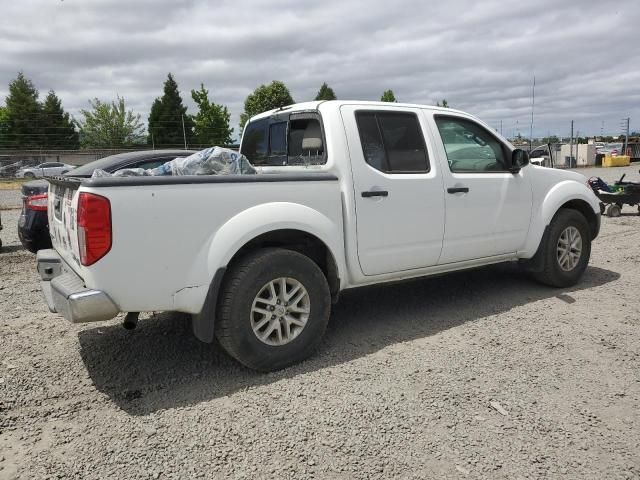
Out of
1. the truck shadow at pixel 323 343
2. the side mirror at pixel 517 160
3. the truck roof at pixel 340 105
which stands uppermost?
the truck roof at pixel 340 105

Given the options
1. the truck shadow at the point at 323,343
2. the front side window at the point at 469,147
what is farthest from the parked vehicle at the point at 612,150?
the front side window at the point at 469,147

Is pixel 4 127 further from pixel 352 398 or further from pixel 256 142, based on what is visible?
pixel 352 398

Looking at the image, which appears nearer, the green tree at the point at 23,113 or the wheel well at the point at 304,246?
the wheel well at the point at 304,246

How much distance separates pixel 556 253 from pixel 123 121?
58.6 meters

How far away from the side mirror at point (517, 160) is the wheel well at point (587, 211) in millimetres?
970

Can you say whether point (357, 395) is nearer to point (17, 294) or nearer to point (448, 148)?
point (448, 148)

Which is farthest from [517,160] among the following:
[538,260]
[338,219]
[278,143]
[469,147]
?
[278,143]

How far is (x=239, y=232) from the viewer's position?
3445 millimetres

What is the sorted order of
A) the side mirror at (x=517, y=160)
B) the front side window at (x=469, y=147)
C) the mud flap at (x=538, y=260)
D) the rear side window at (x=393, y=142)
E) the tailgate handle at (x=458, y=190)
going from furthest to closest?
the mud flap at (x=538, y=260) < the side mirror at (x=517, y=160) < the front side window at (x=469, y=147) < the tailgate handle at (x=458, y=190) < the rear side window at (x=393, y=142)

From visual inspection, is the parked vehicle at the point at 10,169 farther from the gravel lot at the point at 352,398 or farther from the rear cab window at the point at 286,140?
the rear cab window at the point at 286,140

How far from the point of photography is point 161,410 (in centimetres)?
321

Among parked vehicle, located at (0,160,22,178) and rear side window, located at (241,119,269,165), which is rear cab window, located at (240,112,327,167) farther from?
parked vehicle, located at (0,160,22,178)

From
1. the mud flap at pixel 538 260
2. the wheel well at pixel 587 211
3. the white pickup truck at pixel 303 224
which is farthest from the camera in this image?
the wheel well at pixel 587 211

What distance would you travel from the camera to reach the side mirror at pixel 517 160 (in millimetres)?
5088
